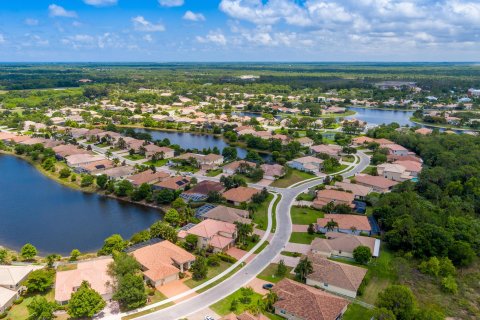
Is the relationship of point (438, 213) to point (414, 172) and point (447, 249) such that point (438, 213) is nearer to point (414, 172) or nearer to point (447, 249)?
point (447, 249)

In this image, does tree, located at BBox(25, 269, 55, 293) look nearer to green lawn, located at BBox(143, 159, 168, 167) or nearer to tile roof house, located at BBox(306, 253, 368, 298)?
tile roof house, located at BBox(306, 253, 368, 298)

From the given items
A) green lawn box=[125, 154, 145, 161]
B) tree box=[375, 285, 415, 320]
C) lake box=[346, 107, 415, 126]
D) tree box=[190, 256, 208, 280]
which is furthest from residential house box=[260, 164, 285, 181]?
lake box=[346, 107, 415, 126]

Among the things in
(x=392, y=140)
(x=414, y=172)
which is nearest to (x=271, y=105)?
(x=392, y=140)

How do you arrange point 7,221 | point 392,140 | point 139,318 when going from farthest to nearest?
point 392,140 < point 7,221 < point 139,318

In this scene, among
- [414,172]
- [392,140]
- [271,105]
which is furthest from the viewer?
[271,105]

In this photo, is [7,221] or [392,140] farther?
[392,140]

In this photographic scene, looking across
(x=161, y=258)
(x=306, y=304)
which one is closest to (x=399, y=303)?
(x=306, y=304)

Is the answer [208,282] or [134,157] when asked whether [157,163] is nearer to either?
[134,157]
